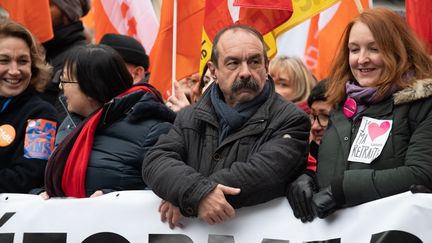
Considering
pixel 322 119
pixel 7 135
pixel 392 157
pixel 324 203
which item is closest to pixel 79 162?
pixel 7 135

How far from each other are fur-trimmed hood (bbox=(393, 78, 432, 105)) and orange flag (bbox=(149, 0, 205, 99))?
2.49 metres

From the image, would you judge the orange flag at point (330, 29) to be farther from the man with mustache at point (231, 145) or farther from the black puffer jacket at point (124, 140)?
the man with mustache at point (231, 145)

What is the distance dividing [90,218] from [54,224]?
0.25m

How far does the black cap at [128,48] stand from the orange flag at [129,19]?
29.7 inches

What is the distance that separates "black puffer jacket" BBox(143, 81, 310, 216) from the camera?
4.92 m

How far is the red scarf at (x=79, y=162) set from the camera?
5680mm

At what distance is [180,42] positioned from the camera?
7.09 metres

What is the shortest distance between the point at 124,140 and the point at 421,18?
1.98m

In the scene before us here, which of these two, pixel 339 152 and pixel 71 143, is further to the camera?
pixel 71 143

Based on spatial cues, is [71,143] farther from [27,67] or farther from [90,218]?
[27,67]

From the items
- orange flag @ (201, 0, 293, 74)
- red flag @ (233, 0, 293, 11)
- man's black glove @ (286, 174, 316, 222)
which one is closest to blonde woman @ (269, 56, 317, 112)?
orange flag @ (201, 0, 293, 74)

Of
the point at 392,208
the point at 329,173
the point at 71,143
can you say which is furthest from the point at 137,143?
the point at 392,208

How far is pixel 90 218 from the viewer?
5.63m

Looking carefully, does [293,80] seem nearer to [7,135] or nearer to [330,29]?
[330,29]
